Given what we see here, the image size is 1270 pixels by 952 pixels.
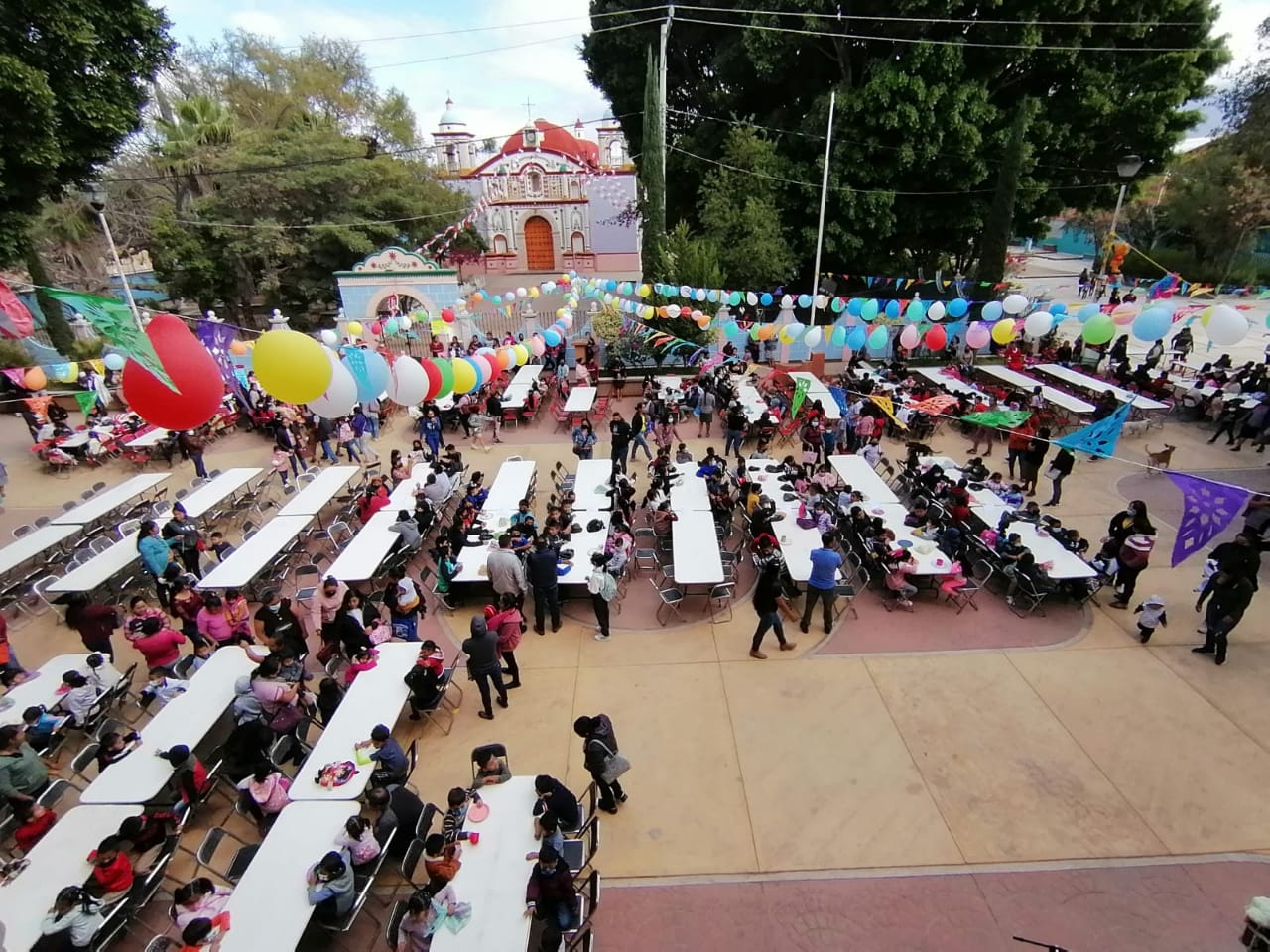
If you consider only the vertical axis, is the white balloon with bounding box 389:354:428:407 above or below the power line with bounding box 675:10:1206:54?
below

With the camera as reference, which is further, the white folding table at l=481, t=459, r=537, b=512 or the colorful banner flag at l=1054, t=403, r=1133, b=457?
the white folding table at l=481, t=459, r=537, b=512

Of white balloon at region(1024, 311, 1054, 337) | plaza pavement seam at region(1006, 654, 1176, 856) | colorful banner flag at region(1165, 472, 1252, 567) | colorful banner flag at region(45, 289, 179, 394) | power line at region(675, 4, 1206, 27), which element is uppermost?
power line at region(675, 4, 1206, 27)

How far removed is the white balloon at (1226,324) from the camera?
32.3 feet

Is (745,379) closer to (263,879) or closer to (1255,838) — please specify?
(1255,838)

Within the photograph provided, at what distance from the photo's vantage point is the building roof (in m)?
42.7

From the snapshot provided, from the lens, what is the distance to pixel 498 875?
453 cm

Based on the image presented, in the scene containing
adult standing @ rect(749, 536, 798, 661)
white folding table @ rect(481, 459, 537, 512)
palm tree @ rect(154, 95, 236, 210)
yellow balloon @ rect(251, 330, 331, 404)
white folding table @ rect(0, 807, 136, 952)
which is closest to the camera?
white folding table @ rect(0, 807, 136, 952)

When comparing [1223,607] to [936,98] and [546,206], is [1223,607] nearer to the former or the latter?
[936,98]

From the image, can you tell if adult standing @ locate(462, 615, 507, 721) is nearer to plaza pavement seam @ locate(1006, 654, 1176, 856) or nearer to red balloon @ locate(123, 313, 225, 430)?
red balloon @ locate(123, 313, 225, 430)

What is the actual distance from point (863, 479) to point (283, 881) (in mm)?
9759

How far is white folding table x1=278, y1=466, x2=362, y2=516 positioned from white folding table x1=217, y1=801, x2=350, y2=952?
616 centimetres

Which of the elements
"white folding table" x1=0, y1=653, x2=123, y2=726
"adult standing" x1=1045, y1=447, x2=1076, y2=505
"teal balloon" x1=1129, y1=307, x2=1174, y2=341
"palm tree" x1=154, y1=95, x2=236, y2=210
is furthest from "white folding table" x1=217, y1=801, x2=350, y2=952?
"palm tree" x1=154, y1=95, x2=236, y2=210

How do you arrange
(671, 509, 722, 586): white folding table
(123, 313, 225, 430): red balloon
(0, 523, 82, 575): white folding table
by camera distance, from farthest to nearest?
(0, 523, 82, 575): white folding table, (671, 509, 722, 586): white folding table, (123, 313, 225, 430): red balloon

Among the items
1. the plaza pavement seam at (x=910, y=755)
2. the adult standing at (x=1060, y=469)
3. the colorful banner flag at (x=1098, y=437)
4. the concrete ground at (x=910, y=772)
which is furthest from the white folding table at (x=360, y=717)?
the adult standing at (x=1060, y=469)
